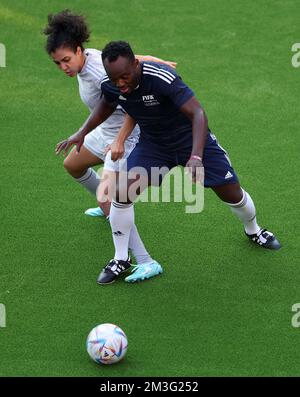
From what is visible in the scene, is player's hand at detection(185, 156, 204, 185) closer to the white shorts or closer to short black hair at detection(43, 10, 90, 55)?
the white shorts

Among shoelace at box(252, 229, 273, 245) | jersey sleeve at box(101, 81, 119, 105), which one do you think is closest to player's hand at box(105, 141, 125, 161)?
jersey sleeve at box(101, 81, 119, 105)

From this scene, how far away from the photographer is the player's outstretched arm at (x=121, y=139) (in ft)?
20.3

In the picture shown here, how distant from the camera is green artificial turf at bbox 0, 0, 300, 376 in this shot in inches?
222

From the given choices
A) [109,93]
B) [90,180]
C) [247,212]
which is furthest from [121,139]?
[247,212]

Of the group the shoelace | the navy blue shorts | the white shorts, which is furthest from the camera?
the shoelace

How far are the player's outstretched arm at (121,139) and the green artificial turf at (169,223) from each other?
905 millimetres

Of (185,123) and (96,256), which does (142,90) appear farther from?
(96,256)

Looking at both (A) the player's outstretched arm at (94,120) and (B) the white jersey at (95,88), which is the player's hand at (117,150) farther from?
(B) the white jersey at (95,88)

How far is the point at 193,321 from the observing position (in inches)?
233

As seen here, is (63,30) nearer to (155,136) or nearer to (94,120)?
(94,120)

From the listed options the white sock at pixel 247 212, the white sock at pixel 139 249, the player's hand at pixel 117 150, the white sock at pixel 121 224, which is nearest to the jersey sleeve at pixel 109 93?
the player's hand at pixel 117 150

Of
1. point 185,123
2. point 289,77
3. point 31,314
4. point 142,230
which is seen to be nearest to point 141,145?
point 185,123

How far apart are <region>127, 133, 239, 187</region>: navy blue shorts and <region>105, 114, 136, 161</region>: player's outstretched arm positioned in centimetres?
11

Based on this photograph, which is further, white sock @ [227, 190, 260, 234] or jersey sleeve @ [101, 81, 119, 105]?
white sock @ [227, 190, 260, 234]
